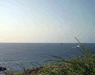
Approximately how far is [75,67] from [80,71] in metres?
0.16

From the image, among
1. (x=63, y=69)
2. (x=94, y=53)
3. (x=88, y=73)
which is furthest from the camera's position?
(x=94, y=53)

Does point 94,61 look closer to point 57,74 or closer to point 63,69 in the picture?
point 63,69

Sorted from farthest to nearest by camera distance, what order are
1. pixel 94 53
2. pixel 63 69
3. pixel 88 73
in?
pixel 94 53
pixel 63 69
pixel 88 73

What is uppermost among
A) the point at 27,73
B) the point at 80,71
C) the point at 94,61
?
the point at 94,61

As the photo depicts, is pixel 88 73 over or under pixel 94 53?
under

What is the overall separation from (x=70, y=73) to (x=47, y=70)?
417 mm

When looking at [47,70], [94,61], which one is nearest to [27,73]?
[47,70]

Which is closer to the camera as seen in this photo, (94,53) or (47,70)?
(47,70)

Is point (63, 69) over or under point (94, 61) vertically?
under

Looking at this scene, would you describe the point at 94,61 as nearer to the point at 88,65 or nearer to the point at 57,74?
the point at 88,65

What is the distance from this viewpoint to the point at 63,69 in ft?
6.11

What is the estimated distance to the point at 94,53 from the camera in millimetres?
2139

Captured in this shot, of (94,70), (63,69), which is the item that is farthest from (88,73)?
(63,69)

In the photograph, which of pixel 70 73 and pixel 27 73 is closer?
pixel 70 73
